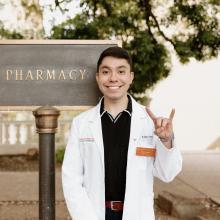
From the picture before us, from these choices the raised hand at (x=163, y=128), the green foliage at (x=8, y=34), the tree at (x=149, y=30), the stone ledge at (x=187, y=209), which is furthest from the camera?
the green foliage at (x=8, y=34)

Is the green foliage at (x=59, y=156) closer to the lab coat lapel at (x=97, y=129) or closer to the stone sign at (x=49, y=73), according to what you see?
the stone sign at (x=49, y=73)

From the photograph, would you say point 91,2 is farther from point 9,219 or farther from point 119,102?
point 119,102

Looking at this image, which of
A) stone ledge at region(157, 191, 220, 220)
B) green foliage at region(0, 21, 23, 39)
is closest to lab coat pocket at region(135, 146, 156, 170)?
stone ledge at region(157, 191, 220, 220)

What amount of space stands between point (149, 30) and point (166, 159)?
18.9ft

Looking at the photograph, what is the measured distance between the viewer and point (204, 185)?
23.6ft

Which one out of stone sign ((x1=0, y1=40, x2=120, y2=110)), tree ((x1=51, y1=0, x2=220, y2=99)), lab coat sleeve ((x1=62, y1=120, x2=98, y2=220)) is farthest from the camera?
tree ((x1=51, y1=0, x2=220, y2=99))

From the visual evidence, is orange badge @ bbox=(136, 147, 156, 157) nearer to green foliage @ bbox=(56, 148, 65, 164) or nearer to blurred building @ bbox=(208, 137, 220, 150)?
green foliage @ bbox=(56, 148, 65, 164)

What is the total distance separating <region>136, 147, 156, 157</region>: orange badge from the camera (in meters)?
2.40

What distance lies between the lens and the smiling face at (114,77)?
248 cm

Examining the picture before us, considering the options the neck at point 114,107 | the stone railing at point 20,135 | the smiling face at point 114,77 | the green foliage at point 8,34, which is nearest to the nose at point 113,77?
the smiling face at point 114,77

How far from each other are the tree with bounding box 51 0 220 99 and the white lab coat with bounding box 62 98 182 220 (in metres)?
4.54

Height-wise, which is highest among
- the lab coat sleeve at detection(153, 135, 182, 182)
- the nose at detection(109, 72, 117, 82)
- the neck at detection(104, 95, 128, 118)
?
the nose at detection(109, 72, 117, 82)

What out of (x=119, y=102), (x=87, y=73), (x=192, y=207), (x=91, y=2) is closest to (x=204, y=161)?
(x=91, y=2)

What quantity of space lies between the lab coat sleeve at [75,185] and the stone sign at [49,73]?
1.06 m
